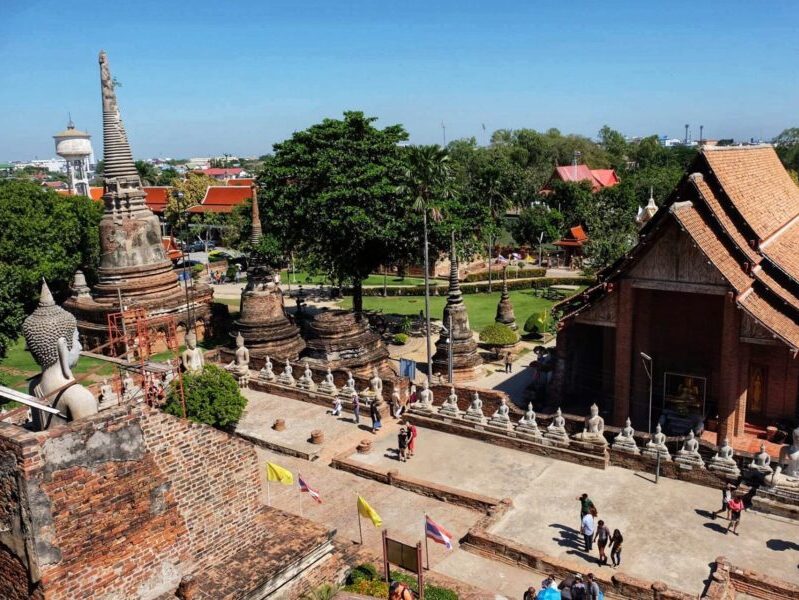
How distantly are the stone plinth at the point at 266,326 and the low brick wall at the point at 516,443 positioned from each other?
11.4m

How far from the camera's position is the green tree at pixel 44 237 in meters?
40.0

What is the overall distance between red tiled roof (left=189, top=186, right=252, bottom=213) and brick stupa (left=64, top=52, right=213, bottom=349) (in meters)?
41.4

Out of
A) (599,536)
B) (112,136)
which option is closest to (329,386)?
(599,536)

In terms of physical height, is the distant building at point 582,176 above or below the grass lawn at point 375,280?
above

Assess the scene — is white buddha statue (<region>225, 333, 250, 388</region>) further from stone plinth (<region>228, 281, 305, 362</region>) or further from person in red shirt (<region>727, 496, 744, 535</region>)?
person in red shirt (<region>727, 496, 744, 535</region>)

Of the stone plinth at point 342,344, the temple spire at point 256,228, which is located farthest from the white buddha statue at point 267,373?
the temple spire at point 256,228

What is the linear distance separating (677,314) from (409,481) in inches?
423

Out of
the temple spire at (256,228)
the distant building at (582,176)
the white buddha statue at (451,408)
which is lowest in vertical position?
the white buddha statue at (451,408)

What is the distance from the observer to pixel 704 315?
22406 mm

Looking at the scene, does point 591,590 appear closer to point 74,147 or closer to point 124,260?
point 124,260

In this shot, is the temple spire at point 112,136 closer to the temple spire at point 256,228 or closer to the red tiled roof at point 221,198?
the temple spire at point 256,228

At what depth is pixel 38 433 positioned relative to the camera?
845cm

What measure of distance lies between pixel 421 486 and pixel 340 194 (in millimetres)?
18482

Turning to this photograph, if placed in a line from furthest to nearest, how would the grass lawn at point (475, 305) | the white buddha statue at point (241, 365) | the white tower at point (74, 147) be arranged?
the white tower at point (74, 147), the grass lawn at point (475, 305), the white buddha statue at point (241, 365)
